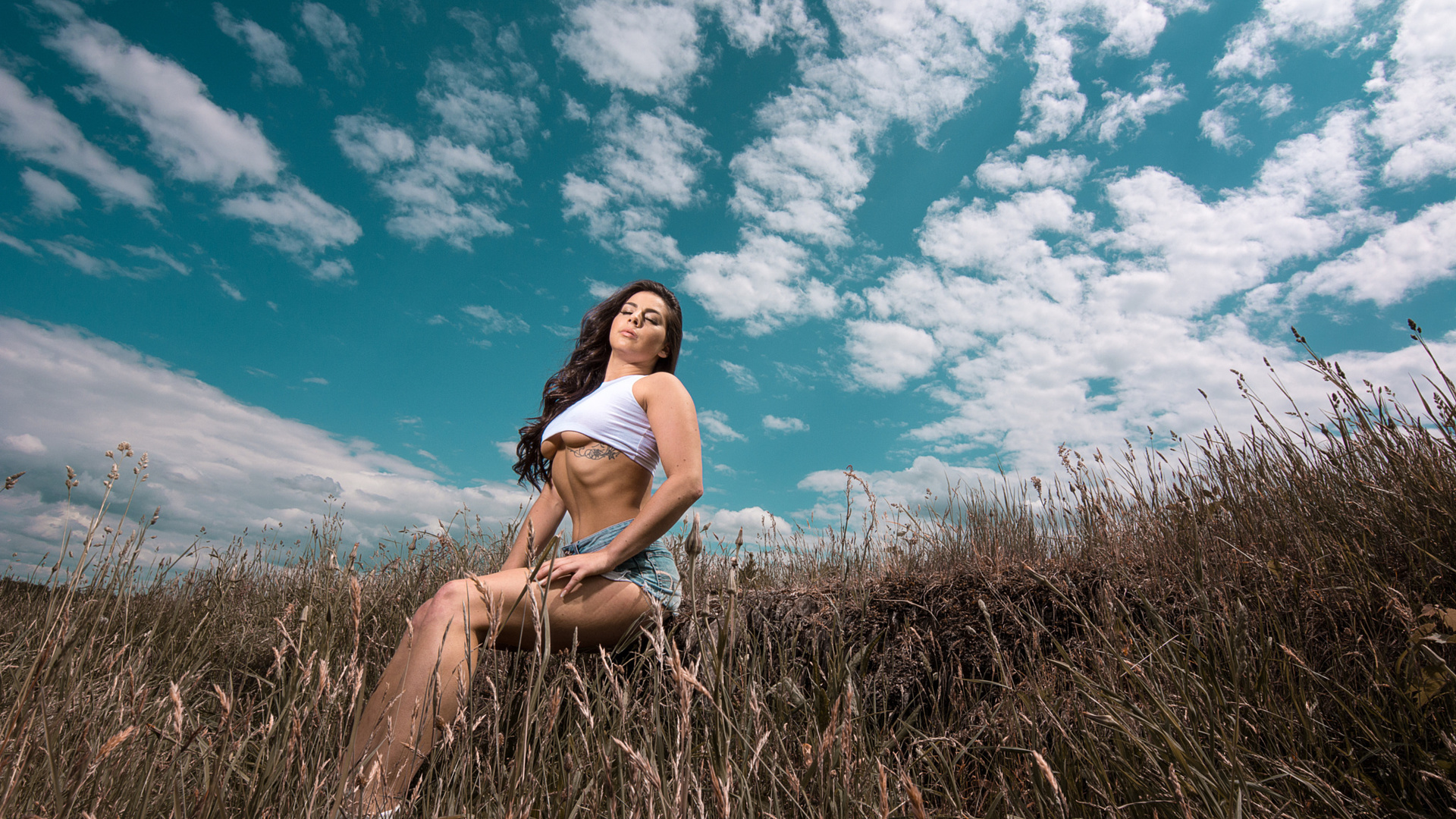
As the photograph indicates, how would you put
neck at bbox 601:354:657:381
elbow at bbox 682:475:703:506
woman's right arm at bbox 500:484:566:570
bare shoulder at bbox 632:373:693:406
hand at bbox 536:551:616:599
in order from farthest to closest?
neck at bbox 601:354:657:381 → woman's right arm at bbox 500:484:566:570 → bare shoulder at bbox 632:373:693:406 → elbow at bbox 682:475:703:506 → hand at bbox 536:551:616:599

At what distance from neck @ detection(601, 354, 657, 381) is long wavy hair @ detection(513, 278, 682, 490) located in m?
0.10

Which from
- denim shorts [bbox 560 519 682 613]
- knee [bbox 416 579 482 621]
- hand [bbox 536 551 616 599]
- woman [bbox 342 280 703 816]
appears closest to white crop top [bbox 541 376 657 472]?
woman [bbox 342 280 703 816]

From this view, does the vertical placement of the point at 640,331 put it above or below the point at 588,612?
above

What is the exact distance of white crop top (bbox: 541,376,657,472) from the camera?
8.89 feet

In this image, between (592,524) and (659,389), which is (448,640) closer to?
(592,524)

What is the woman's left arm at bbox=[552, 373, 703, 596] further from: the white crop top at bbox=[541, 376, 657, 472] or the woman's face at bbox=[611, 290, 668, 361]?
the woman's face at bbox=[611, 290, 668, 361]

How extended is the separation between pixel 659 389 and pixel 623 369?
0.53 meters

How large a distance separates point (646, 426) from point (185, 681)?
261 centimetres

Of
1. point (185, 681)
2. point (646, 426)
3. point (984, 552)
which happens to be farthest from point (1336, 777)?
point (185, 681)

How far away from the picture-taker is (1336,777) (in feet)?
6.23

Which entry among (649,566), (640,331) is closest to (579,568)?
(649,566)

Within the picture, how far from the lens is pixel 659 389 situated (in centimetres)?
272

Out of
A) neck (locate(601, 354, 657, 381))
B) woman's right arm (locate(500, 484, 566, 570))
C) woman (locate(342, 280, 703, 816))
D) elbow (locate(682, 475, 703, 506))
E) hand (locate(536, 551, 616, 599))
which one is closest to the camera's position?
woman (locate(342, 280, 703, 816))

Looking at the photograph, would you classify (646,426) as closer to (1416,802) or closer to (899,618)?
(899,618)
